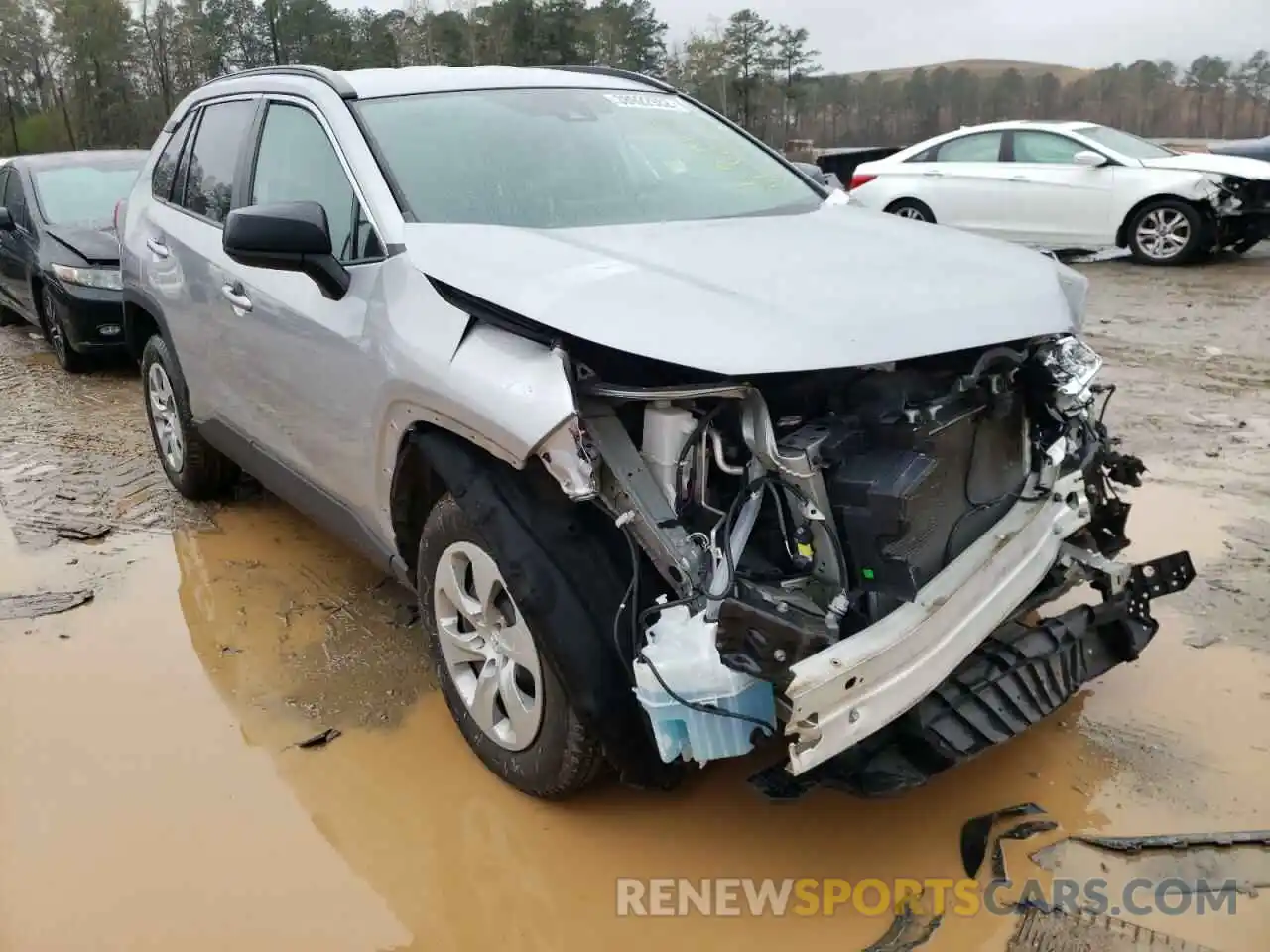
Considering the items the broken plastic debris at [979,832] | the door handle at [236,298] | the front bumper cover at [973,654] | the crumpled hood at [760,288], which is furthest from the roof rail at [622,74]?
the broken plastic debris at [979,832]

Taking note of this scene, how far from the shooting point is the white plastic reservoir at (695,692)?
2135 millimetres

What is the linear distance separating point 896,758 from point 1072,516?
2.82ft

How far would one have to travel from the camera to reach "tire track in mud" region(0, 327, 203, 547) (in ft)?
16.8

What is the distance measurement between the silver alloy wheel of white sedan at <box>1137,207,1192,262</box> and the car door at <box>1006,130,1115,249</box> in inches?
11.5

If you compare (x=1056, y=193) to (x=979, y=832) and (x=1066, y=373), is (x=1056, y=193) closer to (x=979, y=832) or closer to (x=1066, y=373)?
(x=1066, y=373)

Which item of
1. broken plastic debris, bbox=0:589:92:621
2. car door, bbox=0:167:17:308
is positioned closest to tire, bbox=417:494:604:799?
broken plastic debris, bbox=0:589:92:621

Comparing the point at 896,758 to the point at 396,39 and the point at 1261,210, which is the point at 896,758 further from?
the point at 396,39

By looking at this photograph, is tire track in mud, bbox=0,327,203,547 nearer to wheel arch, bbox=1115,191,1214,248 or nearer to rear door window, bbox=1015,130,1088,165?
rear door window, bbox=1015,130,1088,165

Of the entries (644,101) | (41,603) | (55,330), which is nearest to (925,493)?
(644,101)

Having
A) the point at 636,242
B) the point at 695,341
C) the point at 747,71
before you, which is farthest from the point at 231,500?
the point at 747,71

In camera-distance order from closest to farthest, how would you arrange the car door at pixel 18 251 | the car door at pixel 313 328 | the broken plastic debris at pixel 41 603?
the car door at pixel 313 328 < the broken plastic debris at pixel 41 603 < the car door at pixel 18 251

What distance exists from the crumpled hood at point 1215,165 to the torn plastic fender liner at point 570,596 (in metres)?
9.69

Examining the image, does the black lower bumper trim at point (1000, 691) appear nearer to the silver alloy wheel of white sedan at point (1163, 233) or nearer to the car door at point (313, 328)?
the car door at point (313, 328)

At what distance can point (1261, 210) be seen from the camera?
10.0 meters
